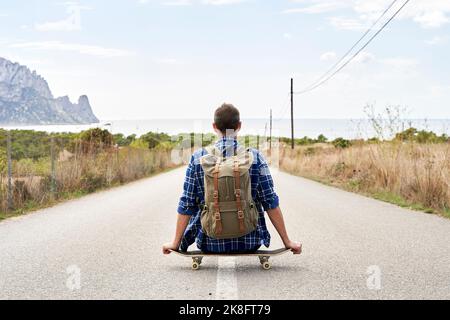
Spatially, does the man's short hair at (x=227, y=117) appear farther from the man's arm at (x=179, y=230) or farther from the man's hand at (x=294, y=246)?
the man's hand at (x=294, y=246)

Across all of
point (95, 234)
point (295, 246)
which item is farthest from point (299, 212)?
point (295, 246)

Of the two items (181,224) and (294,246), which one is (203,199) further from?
(294,246)

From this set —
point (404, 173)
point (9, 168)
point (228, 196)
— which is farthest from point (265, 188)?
point (404, 173)

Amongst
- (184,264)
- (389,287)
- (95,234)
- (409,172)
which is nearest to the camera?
(389,287)

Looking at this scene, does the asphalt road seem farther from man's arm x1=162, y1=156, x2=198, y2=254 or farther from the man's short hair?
the man's short hair

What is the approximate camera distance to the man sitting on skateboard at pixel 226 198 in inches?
195

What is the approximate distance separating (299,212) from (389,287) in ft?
19.9

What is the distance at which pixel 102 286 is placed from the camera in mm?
4742

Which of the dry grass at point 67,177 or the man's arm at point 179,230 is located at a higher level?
the man's arm at point 179,230

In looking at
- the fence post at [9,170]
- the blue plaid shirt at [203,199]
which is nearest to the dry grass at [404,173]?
the blue plaid shirt at [203,199]

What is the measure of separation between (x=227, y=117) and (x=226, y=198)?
76 cm

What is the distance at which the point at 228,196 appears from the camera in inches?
195

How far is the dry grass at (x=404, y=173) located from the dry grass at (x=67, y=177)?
8.38 meters
